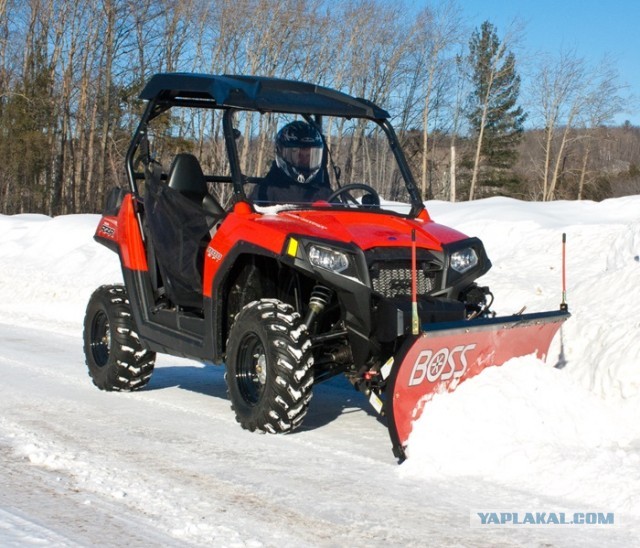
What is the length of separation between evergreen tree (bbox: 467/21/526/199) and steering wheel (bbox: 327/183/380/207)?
40.5 meters

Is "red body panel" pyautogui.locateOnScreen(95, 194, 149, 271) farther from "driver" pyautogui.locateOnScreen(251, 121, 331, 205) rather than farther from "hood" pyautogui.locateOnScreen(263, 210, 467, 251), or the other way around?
"hood" pyautogui.locateOnScreen(263, 210, 467, 251)

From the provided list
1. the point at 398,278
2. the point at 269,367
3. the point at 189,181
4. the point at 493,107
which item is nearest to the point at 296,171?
the point at 189,181

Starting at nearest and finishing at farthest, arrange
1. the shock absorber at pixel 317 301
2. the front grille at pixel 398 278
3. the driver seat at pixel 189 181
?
the front grille at pixel 398 278, the shock absorber at pixel 317 301, the driver seat at pixel 189 181

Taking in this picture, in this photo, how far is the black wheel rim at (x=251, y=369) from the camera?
593cm

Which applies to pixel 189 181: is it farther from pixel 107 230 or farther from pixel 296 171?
pixel 107 230

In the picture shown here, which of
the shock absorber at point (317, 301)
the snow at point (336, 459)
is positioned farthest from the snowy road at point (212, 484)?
the shock absorber at point (317, 301)

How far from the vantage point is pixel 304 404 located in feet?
18.7

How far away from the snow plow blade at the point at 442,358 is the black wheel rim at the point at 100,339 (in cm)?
343

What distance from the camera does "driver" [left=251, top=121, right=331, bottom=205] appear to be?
639 cm

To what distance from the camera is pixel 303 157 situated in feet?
21.9

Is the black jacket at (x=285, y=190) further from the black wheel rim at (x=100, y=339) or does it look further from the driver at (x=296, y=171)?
the black wheel rim at (x=100, y=339)

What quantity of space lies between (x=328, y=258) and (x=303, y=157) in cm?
Answer: 136

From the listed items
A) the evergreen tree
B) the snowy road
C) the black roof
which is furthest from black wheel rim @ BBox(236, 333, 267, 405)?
the evergreen tree

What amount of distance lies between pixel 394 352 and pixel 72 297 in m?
9.76
